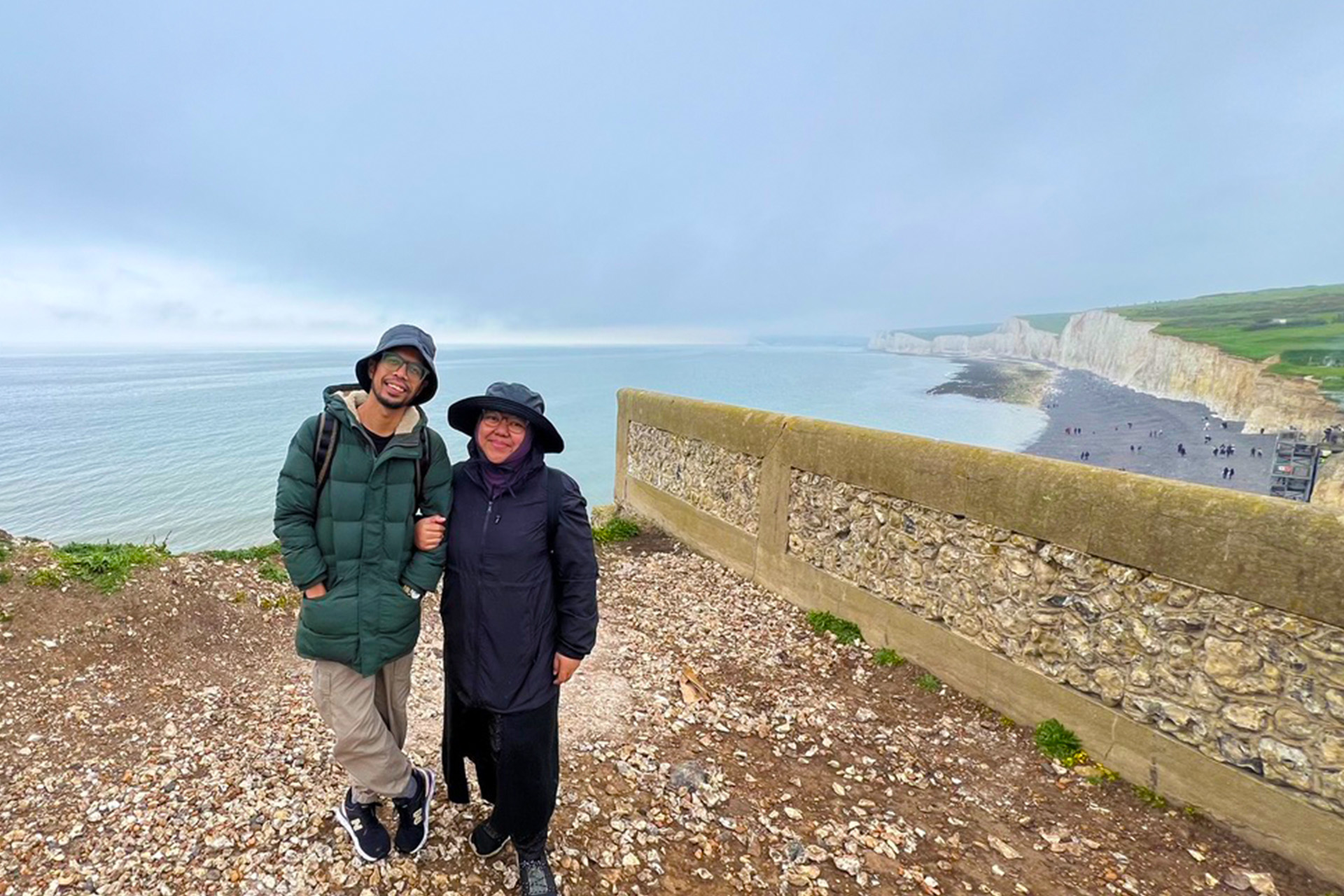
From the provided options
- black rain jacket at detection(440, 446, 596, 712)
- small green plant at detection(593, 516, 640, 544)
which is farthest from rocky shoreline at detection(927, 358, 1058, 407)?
black rain jacket at detection(440, 446, 596, 712)

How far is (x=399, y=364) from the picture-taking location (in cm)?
267

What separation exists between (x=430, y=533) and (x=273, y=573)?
590 centimetres

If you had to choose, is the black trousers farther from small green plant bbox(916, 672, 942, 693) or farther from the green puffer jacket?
small green plant bbox(916, 672, 942, 693)

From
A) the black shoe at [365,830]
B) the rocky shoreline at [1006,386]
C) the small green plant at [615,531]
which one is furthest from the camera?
the rocky shoreline at [1006,386]

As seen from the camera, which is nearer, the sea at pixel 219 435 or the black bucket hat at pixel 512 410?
the black bucket hat at pixel 512 410

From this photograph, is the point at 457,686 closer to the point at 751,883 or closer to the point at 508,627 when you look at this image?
the point at 508,627

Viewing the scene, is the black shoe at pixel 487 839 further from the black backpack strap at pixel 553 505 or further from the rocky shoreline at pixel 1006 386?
the rocky shoreline at pixel 1006 386


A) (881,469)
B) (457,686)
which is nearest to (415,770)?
(457,686)

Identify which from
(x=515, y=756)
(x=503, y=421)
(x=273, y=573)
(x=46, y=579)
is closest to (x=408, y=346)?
(x=503, y=421)

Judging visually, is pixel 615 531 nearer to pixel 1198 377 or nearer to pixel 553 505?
pixel 553 505

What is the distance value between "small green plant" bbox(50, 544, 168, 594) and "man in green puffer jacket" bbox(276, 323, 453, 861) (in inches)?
194

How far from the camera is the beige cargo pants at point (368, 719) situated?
2848 millimetres

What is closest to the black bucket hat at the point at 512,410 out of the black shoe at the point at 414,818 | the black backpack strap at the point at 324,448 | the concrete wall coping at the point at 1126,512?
the black backpack strap at the point at 324,448

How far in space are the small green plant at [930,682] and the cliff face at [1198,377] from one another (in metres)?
6.55
